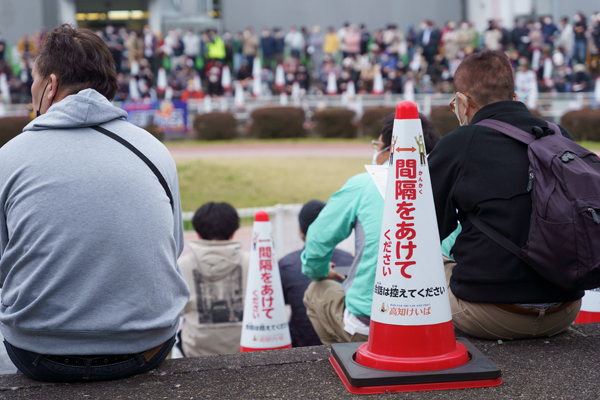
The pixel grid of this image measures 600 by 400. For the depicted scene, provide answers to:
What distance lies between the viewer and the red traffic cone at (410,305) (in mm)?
Result: 2309

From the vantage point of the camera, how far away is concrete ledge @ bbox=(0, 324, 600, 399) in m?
2.30

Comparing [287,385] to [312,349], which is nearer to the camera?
[287,385]

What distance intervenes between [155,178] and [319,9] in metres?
31.4

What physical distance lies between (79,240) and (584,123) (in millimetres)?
18360

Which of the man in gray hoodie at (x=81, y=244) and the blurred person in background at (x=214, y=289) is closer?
the man in gray hoodie at (x=81, y=244)

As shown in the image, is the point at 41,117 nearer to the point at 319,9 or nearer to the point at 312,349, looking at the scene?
the point at 312,349

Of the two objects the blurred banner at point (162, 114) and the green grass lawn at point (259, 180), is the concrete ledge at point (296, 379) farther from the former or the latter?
the blurred banner at point (162, 114)

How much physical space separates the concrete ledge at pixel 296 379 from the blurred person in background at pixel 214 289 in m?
1.48

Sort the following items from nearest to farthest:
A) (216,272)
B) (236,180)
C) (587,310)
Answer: (587,310) → (216,272) → (236,180)

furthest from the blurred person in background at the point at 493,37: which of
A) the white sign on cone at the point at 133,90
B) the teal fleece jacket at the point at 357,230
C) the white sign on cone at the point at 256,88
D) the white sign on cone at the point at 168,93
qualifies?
the teal fleece jacket at the point at 357,230

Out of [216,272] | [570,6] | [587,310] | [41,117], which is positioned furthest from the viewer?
[570,6]

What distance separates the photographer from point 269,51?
28.7 m

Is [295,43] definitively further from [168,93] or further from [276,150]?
[276,150]

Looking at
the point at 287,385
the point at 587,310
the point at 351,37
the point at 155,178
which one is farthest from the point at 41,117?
the point at 351,37
